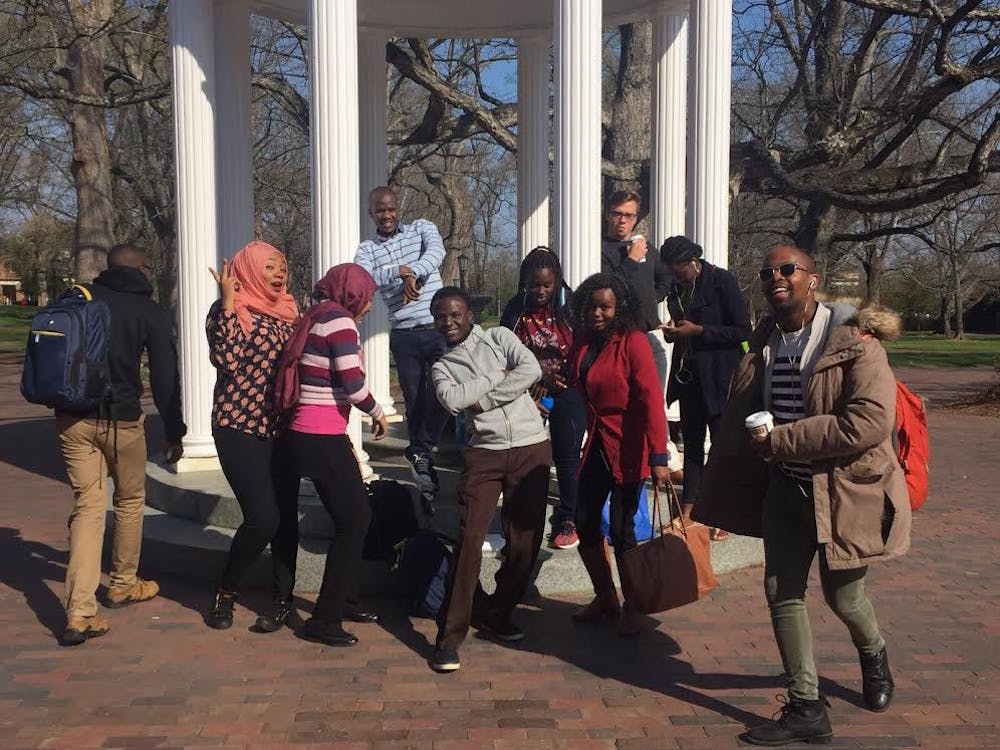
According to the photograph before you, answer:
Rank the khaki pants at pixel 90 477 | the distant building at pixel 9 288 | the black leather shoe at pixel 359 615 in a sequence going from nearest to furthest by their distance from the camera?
the khaki pants at pixel 90 477 < the black leather shoe at pixel 359 615 < the distant building at pixel 9 288

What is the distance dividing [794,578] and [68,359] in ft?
11.3

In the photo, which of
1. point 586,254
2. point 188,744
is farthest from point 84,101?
point 188,744

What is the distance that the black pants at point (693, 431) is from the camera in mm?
6078

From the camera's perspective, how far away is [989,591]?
19.5ft

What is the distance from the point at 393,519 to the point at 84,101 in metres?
9.97

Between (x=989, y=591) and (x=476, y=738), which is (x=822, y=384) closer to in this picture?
(x=476, y=738)

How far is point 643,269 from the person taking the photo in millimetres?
6582

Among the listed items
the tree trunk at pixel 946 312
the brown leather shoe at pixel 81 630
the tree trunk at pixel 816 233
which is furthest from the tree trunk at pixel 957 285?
the brown leather shoe at pixel 81 630

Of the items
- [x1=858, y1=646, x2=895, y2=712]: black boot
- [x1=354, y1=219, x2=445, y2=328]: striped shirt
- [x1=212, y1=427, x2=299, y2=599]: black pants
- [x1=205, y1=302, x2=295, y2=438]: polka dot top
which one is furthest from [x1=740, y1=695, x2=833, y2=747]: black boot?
[x1=354, y1=219, x2=445, y2=328]: striped shirt

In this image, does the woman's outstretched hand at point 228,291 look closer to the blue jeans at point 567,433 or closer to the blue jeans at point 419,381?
the blue jeans at point 567,433

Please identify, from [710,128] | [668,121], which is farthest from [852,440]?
[668,121]

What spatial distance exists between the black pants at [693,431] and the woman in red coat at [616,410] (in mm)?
1226

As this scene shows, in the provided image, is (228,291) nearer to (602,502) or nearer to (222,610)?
(222,610)

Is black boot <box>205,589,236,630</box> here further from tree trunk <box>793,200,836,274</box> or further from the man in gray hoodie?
tree trunk <box>793,200,836,274</box>
